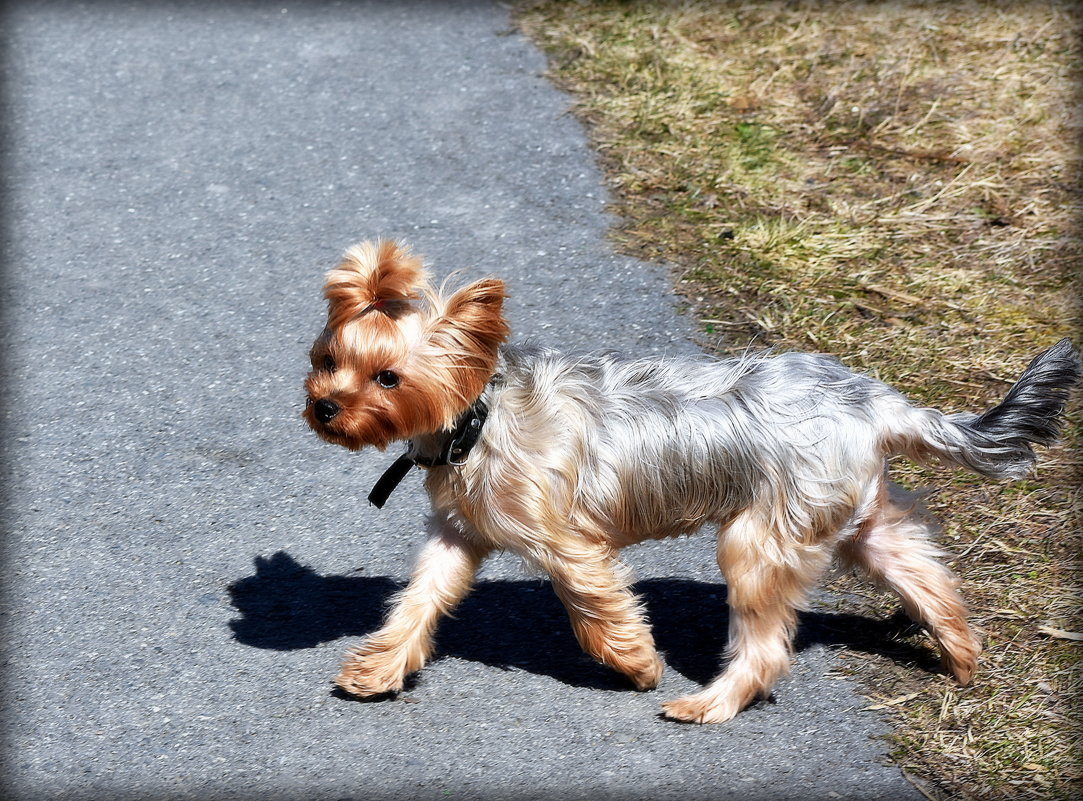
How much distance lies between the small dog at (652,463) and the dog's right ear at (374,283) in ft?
0.06

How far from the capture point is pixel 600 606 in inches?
158

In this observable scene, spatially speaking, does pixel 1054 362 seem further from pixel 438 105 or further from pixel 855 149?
pixel 438 105

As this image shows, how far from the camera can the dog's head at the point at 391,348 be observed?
3.74 metres

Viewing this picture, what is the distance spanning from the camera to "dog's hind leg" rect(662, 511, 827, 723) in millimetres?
3957


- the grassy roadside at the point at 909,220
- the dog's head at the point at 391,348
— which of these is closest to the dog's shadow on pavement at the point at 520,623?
the grassy roadside at the point at 909,220

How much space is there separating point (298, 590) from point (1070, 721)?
2666mm

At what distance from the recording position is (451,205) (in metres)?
7.12

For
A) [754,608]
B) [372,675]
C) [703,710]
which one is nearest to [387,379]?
[372,675]

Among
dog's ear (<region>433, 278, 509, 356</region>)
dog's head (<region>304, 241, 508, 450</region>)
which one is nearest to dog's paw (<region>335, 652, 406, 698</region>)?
dog's head (<region>304, 241, 508, 450</region>)

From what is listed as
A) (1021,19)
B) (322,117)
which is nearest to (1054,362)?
(322,117)

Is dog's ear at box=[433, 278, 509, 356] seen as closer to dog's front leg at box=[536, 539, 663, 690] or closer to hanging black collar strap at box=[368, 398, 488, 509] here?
hanging black collar strap at box=[368, 398, 488, 509]

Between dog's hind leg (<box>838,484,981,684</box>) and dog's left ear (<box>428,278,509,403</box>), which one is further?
dog's hind leg (<box>838,484,981,684</box>)

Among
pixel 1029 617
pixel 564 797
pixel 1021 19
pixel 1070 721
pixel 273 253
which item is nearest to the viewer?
pixel 564 797

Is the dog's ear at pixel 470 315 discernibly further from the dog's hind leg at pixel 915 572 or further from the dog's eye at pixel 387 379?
the dog's hind leg at pixel 915 572
